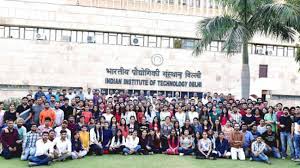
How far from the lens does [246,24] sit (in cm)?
1828

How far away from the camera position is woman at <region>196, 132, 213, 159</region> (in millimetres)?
13641

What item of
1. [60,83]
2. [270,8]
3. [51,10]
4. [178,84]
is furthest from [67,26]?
[270,8]

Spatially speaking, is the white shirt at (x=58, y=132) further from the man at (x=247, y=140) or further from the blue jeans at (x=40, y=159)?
the man at (x=247, y=140)

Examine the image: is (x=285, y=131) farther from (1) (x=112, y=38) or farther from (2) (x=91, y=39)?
(2) (x=91, y=39)

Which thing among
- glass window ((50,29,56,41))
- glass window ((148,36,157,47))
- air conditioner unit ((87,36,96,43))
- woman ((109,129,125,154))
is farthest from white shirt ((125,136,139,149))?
glass window ((148,36,157,47))

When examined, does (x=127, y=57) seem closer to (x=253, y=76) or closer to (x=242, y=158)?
(x=253, y=76)

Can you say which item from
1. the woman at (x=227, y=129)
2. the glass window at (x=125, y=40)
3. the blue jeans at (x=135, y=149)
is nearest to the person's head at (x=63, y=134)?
the blue jeans at (x=135, y=149)

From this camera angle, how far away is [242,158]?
13.7 m

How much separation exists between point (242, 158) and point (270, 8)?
A: 273 inches

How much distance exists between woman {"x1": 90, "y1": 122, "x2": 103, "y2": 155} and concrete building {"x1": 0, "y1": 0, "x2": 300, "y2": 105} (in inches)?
669

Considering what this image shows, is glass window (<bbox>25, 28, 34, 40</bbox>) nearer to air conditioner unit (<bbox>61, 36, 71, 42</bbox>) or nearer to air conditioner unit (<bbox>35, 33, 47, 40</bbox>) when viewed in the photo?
air conditioner unit (<bbox>35, 33, 47, 40</bbox>)

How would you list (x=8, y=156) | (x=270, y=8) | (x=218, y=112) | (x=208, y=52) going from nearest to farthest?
1. (x=8, y=156)
2. (x=218, y=112)
3. (x=270, y=8)
4. (x=208, y=52)

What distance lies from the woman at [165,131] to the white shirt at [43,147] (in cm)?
373

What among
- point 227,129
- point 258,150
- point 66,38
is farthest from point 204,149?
point 66,38
